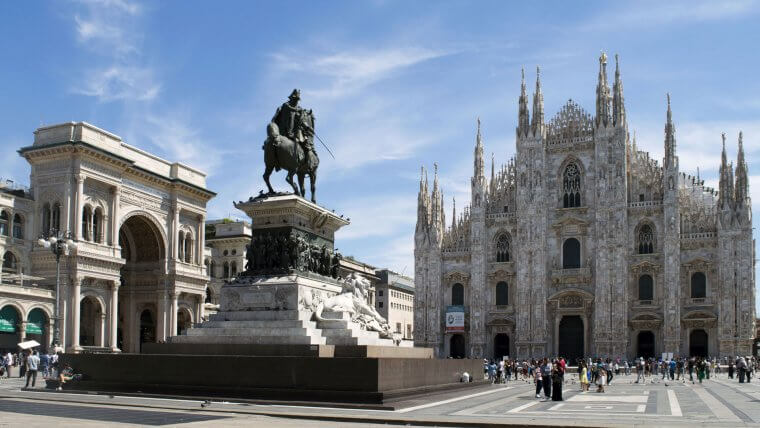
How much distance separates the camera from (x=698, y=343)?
214 ft

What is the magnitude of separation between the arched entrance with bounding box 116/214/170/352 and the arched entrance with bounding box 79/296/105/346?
5.15m

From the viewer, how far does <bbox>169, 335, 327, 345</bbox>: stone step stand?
1816cm

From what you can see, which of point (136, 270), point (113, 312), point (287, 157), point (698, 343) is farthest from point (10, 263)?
point (698, 343)

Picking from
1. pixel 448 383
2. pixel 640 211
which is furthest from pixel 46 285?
pixel 640 211

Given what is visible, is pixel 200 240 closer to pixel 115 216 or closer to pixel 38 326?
pixel 115 216

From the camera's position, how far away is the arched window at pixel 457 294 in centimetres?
7350

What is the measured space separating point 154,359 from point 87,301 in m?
37.9

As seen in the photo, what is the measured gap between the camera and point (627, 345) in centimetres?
6575

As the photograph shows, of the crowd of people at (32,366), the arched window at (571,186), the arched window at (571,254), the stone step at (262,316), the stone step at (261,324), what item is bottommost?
the crowd of people at (32,366)

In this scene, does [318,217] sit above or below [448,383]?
above

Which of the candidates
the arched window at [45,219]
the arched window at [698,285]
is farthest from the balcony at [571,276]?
the arched window at [45,219]

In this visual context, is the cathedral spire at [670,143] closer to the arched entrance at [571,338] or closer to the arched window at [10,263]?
the arched entrance at [571,338]

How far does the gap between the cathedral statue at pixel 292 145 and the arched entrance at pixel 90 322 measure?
35.5 meters

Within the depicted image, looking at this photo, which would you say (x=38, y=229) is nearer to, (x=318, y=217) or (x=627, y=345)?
(x=318, y=217)
